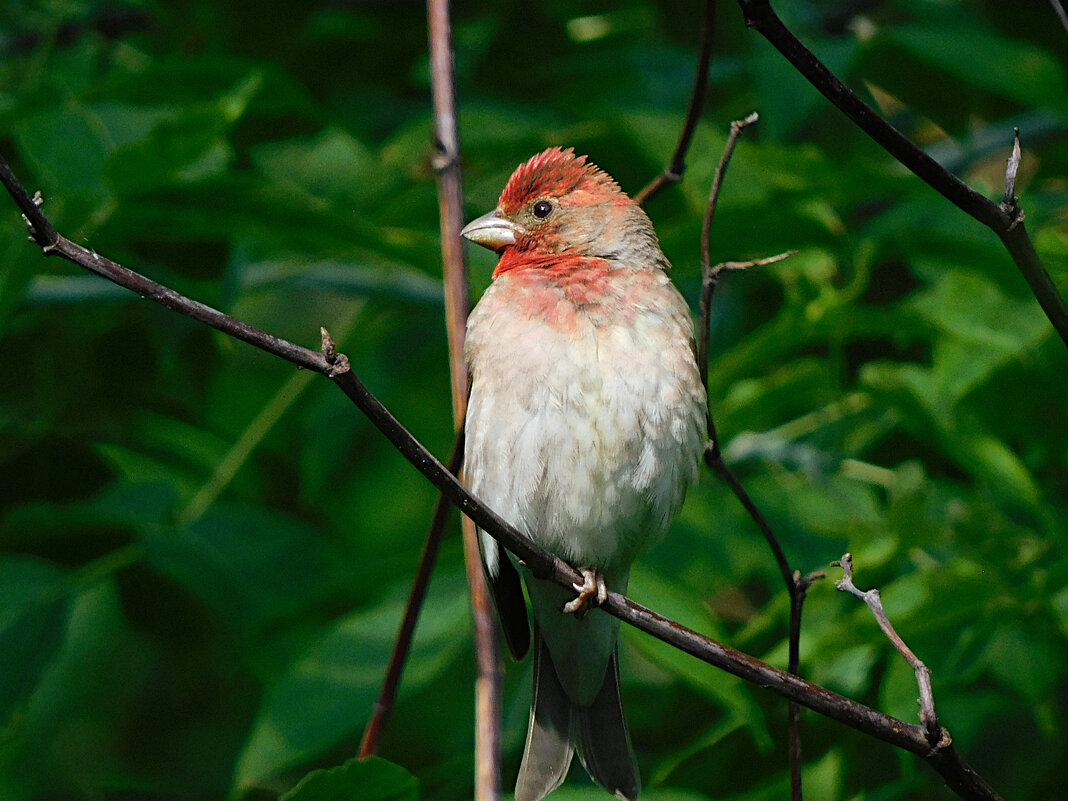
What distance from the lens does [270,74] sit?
4.38 meters

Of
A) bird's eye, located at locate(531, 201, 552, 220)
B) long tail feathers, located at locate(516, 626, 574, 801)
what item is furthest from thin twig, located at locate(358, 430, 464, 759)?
bird's eye, located at locate(531, 201, 552, 220)

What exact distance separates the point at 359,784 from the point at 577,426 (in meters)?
1.27

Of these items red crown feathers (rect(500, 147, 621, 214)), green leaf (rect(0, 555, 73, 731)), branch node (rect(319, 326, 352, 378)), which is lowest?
branch node (rect(319, 326, 352, 378))

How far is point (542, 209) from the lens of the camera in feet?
13.7

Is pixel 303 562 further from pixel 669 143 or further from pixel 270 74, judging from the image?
pixel 669 143

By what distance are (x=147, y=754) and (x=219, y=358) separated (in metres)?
2.06

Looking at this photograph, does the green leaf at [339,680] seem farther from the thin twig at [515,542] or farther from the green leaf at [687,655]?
the thin twig at [515,542]

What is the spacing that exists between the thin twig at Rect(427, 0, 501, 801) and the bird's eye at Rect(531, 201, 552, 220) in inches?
50.6

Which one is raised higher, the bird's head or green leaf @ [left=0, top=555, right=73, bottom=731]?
the bird's head

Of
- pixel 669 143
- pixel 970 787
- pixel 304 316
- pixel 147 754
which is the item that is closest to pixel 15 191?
pixel 970 787

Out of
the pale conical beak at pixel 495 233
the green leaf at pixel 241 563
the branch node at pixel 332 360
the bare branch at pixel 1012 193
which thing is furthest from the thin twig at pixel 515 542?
the green leaf at pixel 241 563

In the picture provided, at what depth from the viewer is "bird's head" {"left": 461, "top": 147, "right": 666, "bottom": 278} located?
4.06 m

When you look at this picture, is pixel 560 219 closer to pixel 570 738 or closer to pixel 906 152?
pixel 570 738

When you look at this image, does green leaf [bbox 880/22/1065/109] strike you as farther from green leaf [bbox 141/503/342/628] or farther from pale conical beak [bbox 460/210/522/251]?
green leaf [bbox 141/503/342/628]
